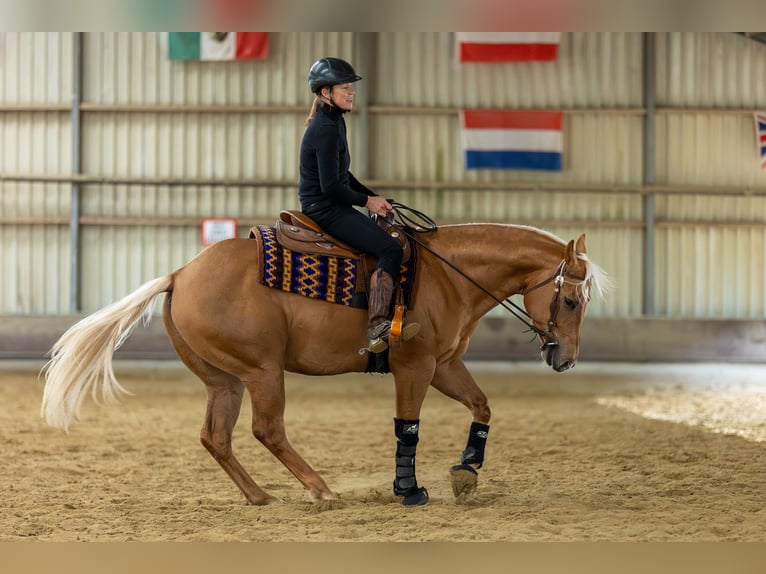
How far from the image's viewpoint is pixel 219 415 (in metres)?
4.64

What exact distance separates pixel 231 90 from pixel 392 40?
2453 mm

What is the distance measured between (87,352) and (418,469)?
2.44m

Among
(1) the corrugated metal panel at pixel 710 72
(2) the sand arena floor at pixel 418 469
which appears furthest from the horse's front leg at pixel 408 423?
(1) the corrugated metal panel at pixel 710 72

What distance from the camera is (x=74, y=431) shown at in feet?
25.0

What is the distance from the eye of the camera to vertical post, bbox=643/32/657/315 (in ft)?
40.0

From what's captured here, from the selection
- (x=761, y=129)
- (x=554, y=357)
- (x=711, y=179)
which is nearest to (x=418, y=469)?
(x=554, y=357)

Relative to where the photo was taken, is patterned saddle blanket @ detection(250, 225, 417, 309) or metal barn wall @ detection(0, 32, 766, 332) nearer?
patterned saddle blanket @ detection(250, 225, 417, 309)

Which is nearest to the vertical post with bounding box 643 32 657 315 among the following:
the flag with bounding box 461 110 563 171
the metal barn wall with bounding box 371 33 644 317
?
the metal barn wall with bounding box 371 33 644 317

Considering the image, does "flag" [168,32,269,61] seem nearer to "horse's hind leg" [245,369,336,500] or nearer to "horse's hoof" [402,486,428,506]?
"horse's hind leg" [245,369,336,500]

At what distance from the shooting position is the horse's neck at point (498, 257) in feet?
15.6

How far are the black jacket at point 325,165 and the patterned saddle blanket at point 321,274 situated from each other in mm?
282

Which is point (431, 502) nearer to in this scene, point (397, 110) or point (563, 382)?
point (563, 382)

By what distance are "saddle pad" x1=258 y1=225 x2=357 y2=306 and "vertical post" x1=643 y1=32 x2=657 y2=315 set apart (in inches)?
339

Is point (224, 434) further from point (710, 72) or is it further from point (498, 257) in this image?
point (710, 72)
